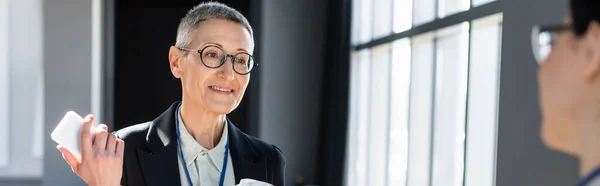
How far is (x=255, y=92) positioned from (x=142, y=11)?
166cm

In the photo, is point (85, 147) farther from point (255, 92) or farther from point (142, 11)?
point (142, 11)

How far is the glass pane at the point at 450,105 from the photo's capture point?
86.3 inches

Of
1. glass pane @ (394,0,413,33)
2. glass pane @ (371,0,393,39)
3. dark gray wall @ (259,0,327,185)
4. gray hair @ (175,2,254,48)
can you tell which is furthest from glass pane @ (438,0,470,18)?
dark gray wall @ (259,0,327,185)

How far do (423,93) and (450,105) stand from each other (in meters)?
0.35

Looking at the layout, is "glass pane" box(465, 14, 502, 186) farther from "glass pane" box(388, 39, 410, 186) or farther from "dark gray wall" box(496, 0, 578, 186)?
"glass pane" box(388, 39, 410, 186)

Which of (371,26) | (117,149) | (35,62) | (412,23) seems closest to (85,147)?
(117,149)

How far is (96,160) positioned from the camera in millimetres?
1023

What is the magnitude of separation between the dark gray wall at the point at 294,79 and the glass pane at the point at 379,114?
1.00 meters

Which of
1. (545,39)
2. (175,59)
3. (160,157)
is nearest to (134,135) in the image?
(160,157)

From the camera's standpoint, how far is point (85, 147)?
1020 millimetres

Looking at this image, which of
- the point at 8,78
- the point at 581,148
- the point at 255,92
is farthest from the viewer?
the point at 8,78

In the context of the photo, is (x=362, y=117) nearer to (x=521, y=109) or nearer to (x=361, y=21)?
(x=361, y=21)

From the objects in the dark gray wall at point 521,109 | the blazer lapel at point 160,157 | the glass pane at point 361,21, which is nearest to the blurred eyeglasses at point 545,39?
the dark gray wall at point 521,109

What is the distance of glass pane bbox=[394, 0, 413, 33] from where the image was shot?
283 cm
